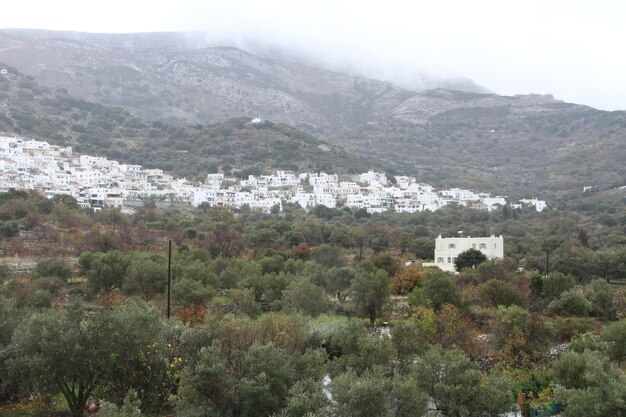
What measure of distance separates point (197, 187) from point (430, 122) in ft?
324

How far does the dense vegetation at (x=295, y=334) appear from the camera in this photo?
12.1 metres

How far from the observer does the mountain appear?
122188 millimetres

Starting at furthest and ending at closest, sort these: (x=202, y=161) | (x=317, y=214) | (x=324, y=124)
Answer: (x=324, y=124)
(x=202, y=161)
(x=317, y=214)

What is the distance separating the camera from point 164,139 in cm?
11988

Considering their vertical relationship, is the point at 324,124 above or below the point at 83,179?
above

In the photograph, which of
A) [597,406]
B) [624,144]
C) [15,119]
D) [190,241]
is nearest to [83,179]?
[15,119]

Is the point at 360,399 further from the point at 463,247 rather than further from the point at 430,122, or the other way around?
the point at 430,122

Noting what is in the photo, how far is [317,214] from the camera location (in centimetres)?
7794

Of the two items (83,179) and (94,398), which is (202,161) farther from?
(94,398)

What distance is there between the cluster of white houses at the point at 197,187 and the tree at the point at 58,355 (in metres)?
63.0

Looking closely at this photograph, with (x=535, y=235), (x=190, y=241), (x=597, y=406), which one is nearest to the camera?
(x=597, y=406)

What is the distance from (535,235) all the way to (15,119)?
89490 millimetres

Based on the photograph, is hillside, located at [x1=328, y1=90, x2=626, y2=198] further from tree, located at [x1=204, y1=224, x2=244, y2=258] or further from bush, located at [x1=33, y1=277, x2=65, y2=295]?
bush, located at [x1=33, y1=277, x2=65, y2=295]

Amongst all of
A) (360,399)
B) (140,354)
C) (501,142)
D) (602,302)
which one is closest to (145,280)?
(140,354)
